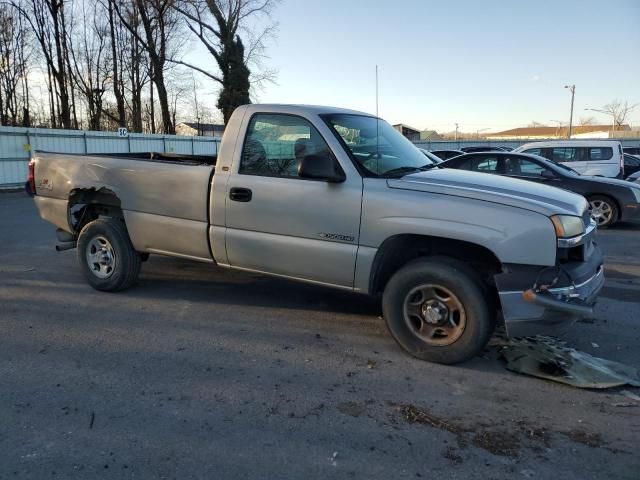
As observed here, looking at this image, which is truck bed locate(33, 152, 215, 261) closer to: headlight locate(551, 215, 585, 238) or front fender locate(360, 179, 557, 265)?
front fender locate(360, 179, 557, 265)

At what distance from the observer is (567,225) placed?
3541 mm

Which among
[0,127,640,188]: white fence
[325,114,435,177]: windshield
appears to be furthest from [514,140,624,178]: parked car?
[0,127,640,188]: white fence

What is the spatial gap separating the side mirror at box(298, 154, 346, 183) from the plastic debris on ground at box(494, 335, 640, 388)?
6.36ft

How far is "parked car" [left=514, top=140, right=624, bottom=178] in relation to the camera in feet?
43.6

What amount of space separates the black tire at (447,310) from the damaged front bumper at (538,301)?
7.2 inches

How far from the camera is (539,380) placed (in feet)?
12.0

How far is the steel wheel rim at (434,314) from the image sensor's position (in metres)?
3.79

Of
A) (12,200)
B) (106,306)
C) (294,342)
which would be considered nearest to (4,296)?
(106,306)

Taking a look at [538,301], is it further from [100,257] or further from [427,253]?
[100,257]

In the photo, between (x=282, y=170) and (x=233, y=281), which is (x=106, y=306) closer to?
(x=233, y=281)

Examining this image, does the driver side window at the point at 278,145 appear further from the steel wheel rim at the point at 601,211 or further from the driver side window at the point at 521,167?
the steel wheel rim at the point at 601,211

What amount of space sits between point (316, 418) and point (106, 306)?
300 centimetres

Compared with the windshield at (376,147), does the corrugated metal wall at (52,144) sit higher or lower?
higher

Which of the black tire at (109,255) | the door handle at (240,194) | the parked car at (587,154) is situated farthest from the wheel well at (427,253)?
the parked car at (587,154)
